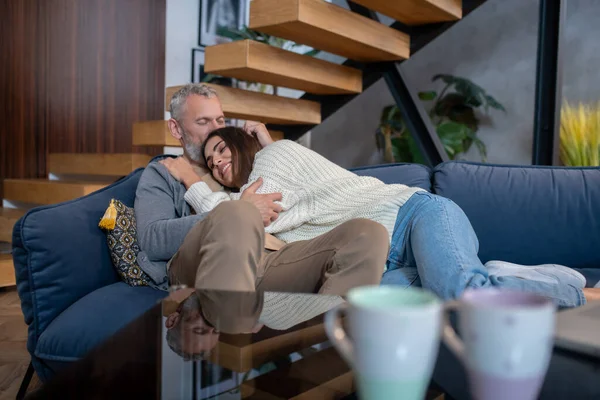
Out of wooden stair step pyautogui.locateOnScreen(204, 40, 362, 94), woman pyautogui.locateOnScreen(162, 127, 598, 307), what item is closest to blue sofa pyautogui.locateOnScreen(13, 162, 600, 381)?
woman pyautogui.locateOnScreen(162, 127, 598, 307)

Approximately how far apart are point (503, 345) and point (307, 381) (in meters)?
0.43

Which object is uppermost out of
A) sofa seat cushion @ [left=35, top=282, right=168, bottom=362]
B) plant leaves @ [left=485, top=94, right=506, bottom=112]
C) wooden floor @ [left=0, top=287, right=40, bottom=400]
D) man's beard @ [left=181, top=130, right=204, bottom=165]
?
plant leaves @ [left=485, top=94, right=506, bottom=112]

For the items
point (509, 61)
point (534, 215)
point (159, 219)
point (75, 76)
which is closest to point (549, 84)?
point (509, 61)

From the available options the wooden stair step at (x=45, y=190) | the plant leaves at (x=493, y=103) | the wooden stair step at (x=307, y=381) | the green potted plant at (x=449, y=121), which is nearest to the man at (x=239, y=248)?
the wooden stair step at (x=307, y=381)

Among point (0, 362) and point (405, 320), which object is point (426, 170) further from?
point (405, 320)

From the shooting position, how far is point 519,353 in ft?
1.50

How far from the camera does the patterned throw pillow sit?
1.74 metres

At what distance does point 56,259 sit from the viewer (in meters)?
1.60

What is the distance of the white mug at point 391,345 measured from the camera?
1.44 feet

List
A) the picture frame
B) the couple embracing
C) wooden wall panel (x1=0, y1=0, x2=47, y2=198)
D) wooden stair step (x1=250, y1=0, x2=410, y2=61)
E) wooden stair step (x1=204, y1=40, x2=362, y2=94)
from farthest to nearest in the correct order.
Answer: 1. the picture frame
2. wooden wall panel (x1=0, y1=0, x2=47, y2=198)
3. wooden stair step (x1=204, y1=40, x2=362, y2=94)
4. wooden stair step (x1=250, y1=0, x2=410, y2=61)
5. the couple embracing

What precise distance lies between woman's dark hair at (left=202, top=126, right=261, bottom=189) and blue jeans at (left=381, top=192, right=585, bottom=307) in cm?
62

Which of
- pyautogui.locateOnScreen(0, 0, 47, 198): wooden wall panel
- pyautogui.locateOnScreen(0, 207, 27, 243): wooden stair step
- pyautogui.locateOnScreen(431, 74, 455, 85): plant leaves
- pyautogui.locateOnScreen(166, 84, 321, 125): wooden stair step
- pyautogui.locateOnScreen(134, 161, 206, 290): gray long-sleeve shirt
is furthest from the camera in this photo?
pyautogui.locateOnScreen(431, 74, 455, 85): plant leaves

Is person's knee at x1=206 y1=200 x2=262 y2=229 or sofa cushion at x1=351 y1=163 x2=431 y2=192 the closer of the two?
person's knee at x1=206 y1=200 x2=262 y2=229

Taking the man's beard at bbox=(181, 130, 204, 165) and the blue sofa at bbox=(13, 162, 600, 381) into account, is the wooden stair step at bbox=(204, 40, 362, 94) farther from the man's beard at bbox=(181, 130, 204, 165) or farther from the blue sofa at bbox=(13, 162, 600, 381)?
the blue sofa at bbox=(13, 162, 600, 381)
